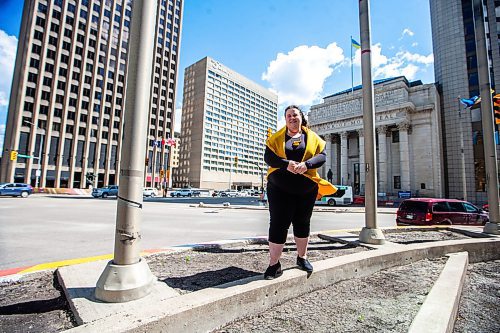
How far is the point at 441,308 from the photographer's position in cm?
198

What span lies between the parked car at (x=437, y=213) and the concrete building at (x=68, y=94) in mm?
51523

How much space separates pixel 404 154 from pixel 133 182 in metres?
44.7

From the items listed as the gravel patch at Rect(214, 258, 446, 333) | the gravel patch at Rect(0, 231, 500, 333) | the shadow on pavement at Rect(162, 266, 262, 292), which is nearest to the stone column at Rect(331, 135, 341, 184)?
the gravel patch at Rect(0, 231, 500, 333)

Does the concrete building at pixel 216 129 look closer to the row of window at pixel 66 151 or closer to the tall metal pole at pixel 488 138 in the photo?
the row of window at pixel 66 151

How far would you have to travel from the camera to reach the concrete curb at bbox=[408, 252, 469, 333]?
1.71 meters

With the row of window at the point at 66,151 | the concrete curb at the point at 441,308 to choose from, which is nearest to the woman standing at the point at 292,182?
the concrete curb at the point at 441,308

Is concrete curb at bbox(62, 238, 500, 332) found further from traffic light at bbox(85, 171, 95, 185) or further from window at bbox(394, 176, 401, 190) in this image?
traffic light at bbox(85, 171, 95, 185)

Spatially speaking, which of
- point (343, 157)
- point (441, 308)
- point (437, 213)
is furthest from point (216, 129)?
point (441, 308)

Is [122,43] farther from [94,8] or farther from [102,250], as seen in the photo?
[102,250]

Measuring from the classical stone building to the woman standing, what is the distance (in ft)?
134

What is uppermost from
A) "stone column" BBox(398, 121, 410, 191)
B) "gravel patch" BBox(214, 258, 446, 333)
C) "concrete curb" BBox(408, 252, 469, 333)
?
"stone column" BBox(398, 121, 410, 191)

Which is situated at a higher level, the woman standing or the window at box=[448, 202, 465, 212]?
the woman standing

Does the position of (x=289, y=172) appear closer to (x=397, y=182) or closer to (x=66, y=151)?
(x=397, y=182)

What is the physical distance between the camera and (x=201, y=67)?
10112cm
